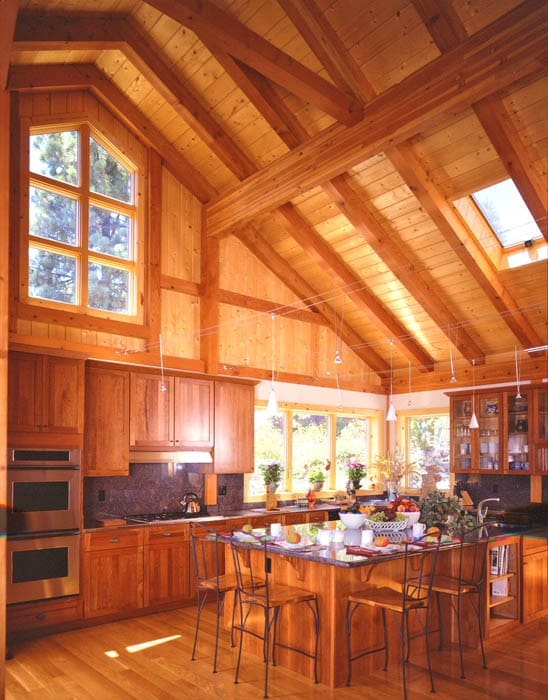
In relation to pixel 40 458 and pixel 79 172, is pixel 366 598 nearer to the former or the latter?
pixel 40 458

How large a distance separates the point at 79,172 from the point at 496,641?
615cm

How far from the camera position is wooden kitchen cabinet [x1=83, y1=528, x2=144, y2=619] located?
6.12m

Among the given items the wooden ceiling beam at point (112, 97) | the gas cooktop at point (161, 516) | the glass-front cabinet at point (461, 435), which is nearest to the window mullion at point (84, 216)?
the wooden ceiling beam at point (112, 97)

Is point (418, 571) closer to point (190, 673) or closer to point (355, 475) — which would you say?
point (190, 673)

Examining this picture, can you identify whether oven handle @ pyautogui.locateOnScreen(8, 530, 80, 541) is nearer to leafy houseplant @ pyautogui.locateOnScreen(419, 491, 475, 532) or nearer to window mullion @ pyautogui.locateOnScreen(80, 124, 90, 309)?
window mullion @ pyautogui.locateOnScreen(80, 124, 90, 309)

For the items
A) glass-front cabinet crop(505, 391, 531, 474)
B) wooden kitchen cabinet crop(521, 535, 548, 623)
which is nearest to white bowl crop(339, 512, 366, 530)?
wooden kitchen cabinet crop(521, 535, 548, 623)

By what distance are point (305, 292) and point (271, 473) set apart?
2516mm

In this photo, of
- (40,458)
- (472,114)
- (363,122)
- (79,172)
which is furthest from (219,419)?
(472,114)

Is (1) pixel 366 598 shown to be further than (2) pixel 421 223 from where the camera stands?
No

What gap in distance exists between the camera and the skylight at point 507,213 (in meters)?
6.87

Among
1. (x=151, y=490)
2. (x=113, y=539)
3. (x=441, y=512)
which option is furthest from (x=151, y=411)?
(x=441, y=512)

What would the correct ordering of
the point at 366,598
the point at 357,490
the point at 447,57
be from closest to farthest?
the point at 366,598
the point at 447,57
the point at 357,490

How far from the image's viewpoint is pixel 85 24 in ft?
20.8

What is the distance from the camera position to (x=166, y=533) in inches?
265
